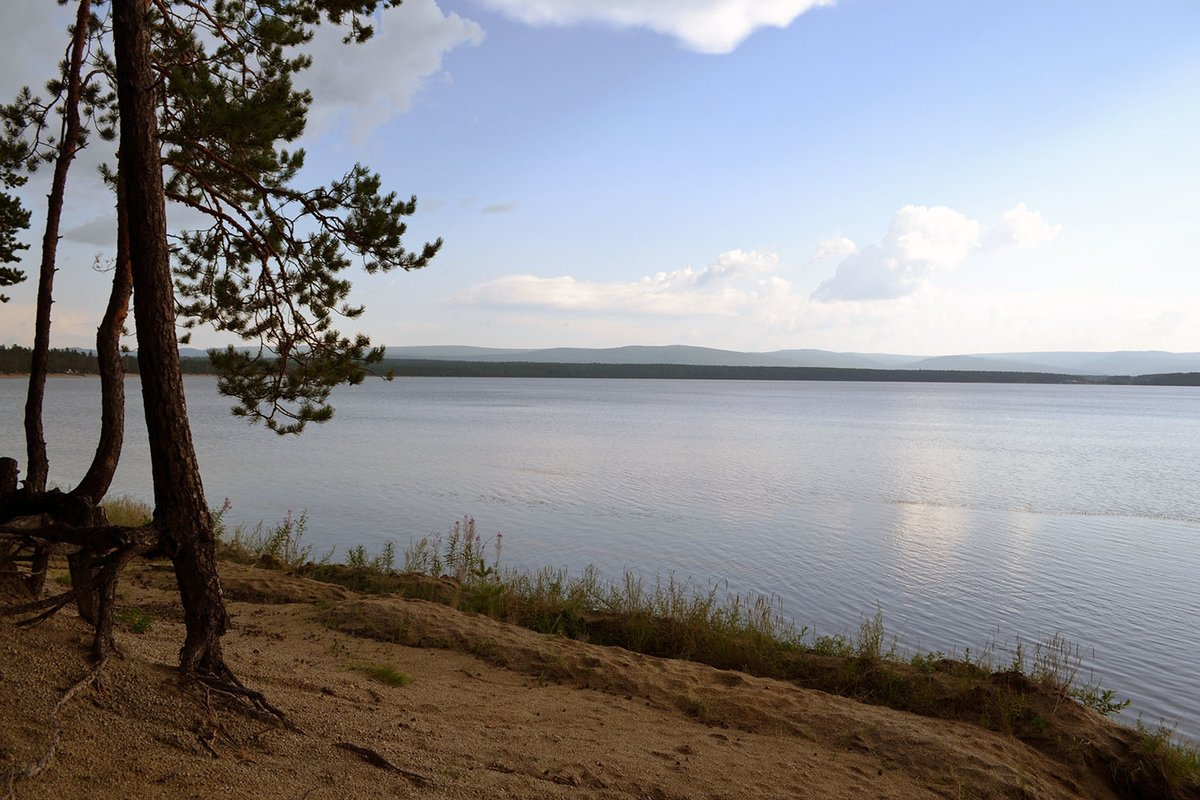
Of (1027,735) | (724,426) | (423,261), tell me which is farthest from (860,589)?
(724,426)

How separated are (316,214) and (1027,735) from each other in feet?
25.8

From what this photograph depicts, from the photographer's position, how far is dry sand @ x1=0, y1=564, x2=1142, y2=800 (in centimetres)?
385

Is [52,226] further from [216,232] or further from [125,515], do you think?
[125,515]

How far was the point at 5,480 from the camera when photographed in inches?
194

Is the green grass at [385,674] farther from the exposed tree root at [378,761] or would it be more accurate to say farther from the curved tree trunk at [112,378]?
the curved tree trunk at [112,378]

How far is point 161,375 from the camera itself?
455cm

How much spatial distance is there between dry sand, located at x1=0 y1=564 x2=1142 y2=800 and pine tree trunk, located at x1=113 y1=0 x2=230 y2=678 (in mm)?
402

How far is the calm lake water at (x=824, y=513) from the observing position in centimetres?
1166

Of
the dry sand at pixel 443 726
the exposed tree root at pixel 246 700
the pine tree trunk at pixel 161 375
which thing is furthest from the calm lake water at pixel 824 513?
the pine tree trunk at pixel 161 375

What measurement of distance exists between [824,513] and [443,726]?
16415 mm

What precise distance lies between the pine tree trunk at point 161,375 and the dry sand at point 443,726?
1.32ft

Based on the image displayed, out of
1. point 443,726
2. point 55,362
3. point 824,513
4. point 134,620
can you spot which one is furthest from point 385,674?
point 55,362

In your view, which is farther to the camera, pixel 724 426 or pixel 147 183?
pixel 724 426

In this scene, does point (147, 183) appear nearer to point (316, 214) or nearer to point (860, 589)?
point (316, 214)
